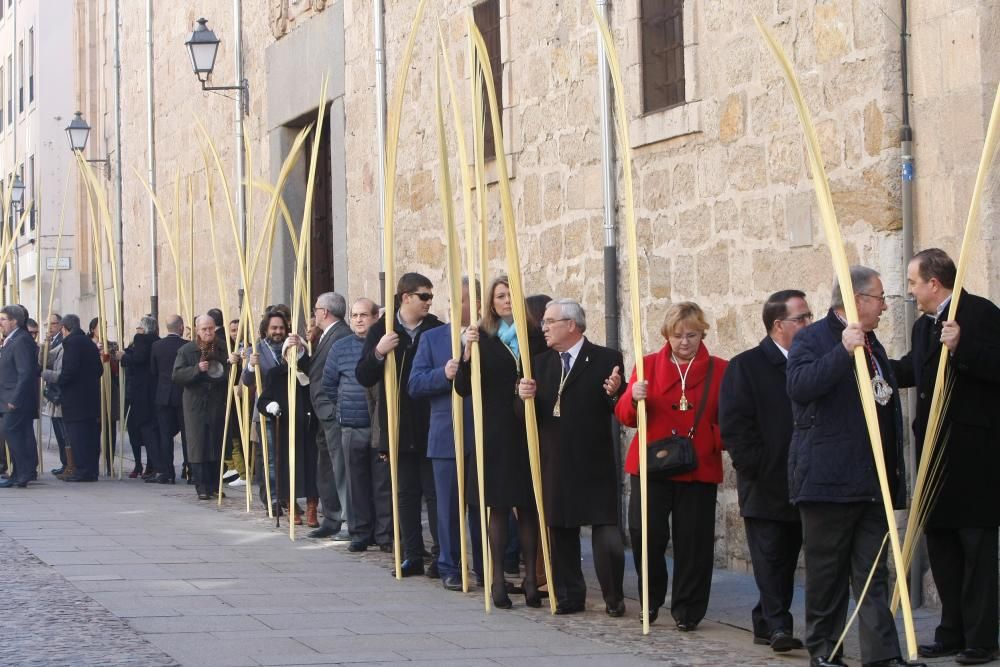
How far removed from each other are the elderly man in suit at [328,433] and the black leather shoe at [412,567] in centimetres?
127

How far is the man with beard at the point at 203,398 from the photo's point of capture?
14.4 meters

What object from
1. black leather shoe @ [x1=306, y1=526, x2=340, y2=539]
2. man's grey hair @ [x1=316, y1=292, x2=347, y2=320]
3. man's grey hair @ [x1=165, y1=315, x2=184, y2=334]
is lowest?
black leather shoe @ [x1=306, y1=526, x2=340, y2=539]

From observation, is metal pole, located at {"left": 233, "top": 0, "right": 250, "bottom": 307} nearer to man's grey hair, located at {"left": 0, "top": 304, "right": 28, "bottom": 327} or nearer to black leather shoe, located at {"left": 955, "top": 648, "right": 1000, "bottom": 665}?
man's grey hair, located at {"left": 0, "top": 304, "right": 28, "bottom": 327}

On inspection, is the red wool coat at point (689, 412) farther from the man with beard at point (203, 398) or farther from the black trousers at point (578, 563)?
the man with beard at point (203, 398)

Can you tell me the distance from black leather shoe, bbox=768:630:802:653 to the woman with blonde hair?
1663mm

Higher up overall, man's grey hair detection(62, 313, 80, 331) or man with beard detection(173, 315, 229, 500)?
man's grey hair detection(62, 313, 80, 331)

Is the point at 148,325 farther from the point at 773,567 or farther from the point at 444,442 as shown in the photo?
the point at 773,567

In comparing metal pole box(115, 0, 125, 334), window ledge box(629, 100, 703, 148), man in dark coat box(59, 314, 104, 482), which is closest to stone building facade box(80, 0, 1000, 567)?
window ledge box(629, 100, 703, 148)

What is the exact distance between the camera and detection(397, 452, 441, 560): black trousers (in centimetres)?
984

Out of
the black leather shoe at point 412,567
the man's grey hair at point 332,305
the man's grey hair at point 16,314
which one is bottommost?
the black leather shoe at point 412,567

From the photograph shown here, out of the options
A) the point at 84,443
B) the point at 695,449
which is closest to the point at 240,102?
the point at 84,443

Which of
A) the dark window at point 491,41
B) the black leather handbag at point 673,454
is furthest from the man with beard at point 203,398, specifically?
the black leather handbag at point 673,454

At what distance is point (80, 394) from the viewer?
16.3 m

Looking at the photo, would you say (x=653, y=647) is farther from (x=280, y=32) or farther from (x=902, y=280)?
(x=280, y=32)
